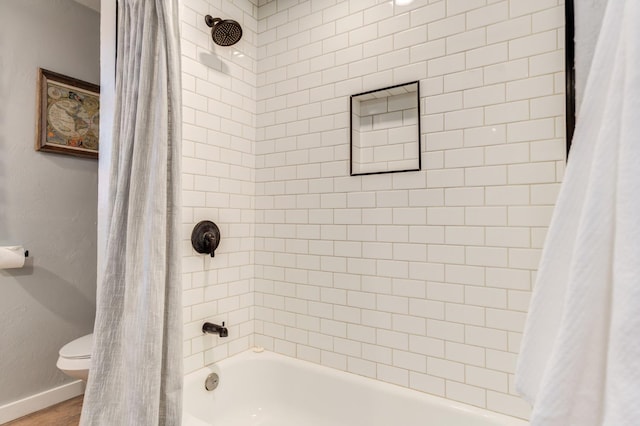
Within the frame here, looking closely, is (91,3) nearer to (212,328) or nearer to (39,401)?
(212,328)

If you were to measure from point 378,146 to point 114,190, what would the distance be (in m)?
1.27

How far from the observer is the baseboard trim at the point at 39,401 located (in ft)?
7.58

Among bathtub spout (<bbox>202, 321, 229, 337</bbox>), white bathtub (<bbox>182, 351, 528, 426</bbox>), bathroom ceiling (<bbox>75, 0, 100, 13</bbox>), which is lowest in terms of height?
white bathtub (<bbox>182, 351, 528, 426</bbox>)

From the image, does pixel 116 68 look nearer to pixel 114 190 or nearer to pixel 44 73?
pixel 114 190

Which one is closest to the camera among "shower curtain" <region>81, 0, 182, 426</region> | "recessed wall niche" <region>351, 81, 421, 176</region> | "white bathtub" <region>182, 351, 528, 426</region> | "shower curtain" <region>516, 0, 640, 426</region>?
"shower curtain" <region>516, 0, 640, 426</region>

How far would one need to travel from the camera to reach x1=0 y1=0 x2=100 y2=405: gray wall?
2.35m

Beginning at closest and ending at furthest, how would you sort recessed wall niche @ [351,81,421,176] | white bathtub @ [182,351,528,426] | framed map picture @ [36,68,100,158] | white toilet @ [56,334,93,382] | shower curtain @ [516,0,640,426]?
shower curtain @ [516,0,640,426]
white bathtub @ [182,351,528,426]
recessed wall niche @ [351,81,421,176]
white toilet @ [56,334,93,382]
framed map picture @ [36,68,100,158]

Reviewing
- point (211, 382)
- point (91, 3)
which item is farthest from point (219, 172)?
point (91, 3)

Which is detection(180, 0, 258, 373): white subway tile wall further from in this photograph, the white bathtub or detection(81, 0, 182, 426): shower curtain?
detection(81, 0, 182, 426): shower curtain

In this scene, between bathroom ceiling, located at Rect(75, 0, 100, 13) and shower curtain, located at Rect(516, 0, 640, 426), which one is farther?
bathroom ceiling, located at Rect(75, 0, 100, 13)

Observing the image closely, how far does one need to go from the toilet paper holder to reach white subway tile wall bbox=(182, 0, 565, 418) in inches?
2.8

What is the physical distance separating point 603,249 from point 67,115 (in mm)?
3316

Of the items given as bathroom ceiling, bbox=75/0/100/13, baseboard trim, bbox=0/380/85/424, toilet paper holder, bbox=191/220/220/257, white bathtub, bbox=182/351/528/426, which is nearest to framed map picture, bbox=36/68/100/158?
bathroom ceiling, bbox=75/0/100/13

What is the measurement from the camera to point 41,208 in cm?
253
